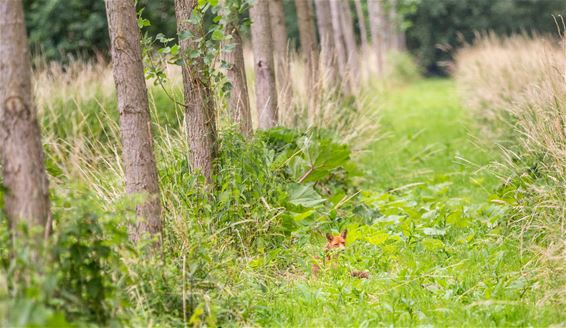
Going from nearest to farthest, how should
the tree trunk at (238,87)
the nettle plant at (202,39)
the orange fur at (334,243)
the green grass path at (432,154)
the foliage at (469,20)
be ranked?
the nettle plant at (202,39), the orange fur at (334,243), the tree trunk at (238,87), the green grass path at (432,154), the foliage at (469,20)

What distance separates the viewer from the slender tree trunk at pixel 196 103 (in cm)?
489

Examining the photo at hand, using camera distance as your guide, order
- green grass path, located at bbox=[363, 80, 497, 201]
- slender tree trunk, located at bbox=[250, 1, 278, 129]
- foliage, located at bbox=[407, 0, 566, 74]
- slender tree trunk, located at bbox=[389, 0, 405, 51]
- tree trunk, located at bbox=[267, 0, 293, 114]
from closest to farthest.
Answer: slender tree trunk, located at bbox=[250, 1, 278, 129], green grass path, located at bbox=[363, 80, 497, 201], tree trunk, located at bbox=[267, 0, 293, 114], slender tree trunk, located at bbox=[389, 0, 405, 51], foliage, located at bbox=[407, 0, 566, 74]

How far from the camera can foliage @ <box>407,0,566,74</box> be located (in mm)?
38188

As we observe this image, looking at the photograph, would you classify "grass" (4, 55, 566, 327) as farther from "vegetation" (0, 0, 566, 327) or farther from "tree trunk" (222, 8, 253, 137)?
"tree trunk" (222, 8, 253, 137)

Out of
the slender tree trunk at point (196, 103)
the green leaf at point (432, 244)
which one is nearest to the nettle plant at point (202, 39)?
the slender tree trunk at point (196, 103)

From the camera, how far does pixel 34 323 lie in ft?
8.98

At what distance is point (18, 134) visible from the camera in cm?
328

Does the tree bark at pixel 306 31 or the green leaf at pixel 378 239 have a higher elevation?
the tree bark at pixel 306 31

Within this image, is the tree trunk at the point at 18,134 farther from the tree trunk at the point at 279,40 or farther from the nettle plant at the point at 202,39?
the tree trunk at the point at 279,40

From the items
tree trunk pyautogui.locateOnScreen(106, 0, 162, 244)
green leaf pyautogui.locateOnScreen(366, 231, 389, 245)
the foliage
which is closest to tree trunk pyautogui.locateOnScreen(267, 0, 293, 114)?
green leaf pyautogui.locateOnScreen(366, 231, 389, 245)

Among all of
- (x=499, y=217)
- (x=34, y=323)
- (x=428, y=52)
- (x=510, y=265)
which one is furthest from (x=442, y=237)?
(x=428, y=52)

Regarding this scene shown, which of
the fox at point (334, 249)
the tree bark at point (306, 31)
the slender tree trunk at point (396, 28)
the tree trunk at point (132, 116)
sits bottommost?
the fox at point (334, 249)

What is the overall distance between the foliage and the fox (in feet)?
112

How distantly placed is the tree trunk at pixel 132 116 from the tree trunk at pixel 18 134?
94 cm
